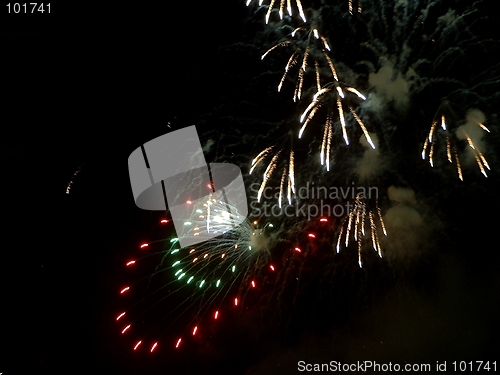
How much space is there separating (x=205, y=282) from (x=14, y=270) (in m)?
4.38

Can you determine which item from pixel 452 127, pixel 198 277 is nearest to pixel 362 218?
pixel 452 127

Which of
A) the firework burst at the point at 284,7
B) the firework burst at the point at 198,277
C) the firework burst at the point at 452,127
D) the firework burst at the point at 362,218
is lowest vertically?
the firework burst at the point at 198,277

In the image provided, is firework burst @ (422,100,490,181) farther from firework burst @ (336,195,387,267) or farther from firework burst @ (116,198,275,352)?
firework burst @ (116,198,275,352)

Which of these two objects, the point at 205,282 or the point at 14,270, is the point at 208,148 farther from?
the point at 14,270

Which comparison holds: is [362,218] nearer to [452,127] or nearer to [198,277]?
[452,127]

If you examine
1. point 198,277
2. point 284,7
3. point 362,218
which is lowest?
point 198,277

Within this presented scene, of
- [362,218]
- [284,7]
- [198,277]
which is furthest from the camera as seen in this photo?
[198,277]

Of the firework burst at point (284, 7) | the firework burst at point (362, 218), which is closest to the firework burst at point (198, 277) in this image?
the firework burst at point (362, 218)

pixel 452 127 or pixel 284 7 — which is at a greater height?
pixel 284 7

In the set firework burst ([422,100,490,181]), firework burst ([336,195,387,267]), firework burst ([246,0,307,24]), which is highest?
firework burst ([246,0,307,24])

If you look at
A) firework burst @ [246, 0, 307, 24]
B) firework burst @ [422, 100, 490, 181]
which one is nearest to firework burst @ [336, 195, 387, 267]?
firework burst @ [422, 100, 490, 181]

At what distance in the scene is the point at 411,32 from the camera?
21.1 ft

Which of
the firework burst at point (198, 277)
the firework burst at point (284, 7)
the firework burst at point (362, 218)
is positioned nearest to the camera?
the firework burst at point (284, 7)

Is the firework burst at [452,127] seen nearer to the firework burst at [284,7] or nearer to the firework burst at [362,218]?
the firework burst at [362,218]
